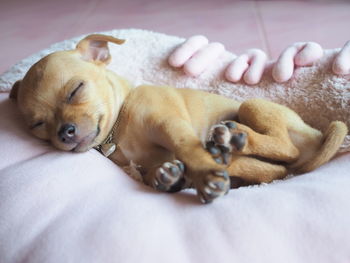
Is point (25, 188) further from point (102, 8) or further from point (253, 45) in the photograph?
point (102, 8)

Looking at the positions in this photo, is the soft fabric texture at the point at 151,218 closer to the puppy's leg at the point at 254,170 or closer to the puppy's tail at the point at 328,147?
the puppy's tail at the point at 328,147

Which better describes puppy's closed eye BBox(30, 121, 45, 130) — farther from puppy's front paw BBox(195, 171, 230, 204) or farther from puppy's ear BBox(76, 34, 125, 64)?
puppy's front paw BBox(195, 171, 230, 204)

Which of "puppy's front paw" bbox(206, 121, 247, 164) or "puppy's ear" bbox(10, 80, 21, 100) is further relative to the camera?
"puppy's ear" bbox(10, 80, 21, 100)

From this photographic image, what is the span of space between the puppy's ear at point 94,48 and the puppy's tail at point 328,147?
1.32 metres

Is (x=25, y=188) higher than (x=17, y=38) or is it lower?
higher

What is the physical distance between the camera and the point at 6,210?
1.70 meters

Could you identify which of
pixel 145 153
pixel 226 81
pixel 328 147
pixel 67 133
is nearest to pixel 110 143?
pixel 145 153

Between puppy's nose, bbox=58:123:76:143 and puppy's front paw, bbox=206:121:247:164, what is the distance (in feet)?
2.19

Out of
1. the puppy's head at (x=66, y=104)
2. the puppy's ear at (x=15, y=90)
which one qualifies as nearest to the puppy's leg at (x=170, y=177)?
the puppy's head at (x=66, y=104)

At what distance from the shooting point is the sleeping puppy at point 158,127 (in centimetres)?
194

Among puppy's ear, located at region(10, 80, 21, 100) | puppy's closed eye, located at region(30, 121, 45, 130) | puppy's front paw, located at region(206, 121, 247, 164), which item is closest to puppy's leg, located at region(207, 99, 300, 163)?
puppy's front paw, located at region(206, 121, 247, 164)

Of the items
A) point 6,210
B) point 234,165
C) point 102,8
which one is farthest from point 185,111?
point 102,8

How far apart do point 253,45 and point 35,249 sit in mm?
3214

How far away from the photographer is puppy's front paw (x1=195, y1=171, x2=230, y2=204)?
167 centimetres
